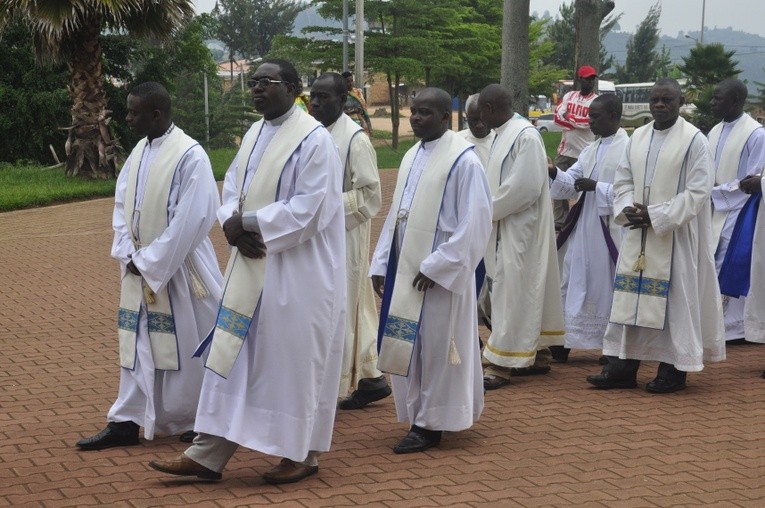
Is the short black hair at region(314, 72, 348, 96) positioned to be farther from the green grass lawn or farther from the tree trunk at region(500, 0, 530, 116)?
the green grass lawn

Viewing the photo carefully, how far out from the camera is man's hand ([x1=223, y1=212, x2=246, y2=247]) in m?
6.14

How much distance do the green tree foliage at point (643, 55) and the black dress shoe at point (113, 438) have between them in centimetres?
8039

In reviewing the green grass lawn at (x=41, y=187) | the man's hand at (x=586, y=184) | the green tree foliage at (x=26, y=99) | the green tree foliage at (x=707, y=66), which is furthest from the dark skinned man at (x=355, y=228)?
the green tree foliage at (x=707, y=66)

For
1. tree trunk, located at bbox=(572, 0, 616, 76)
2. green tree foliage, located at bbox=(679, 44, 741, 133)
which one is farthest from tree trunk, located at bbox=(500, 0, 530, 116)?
green tree foliage, located at bbox=(679, 44, 741, 133)

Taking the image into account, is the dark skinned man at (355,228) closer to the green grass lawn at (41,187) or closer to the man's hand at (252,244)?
the man's hand at (252,244)

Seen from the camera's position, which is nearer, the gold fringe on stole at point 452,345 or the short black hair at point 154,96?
the gold fringe on stole at point 452,345

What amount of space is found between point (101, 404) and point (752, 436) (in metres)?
4.07

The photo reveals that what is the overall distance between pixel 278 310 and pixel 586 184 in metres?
3.94

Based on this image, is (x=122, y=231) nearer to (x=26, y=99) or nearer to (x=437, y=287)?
(x=437, y=287)

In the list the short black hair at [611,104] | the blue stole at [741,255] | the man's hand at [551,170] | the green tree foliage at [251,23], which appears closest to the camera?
the man's hand at [551,170]

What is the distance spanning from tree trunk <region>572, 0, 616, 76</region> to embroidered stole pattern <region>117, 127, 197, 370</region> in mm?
9441

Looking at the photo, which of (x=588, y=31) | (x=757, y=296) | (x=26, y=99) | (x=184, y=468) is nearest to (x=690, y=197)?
(x=757, y=296)

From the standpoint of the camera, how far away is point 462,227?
6867mm

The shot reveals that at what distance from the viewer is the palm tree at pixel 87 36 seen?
68.9 feet
